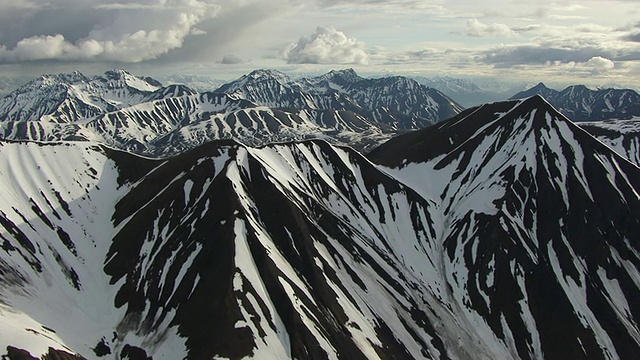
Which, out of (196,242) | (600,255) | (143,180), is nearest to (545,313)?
(600,255)

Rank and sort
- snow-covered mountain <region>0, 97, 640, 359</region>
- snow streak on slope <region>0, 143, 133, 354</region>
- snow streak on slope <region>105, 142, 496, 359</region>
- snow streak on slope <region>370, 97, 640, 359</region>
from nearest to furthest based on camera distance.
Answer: snow streak on slope <region>0, 143, 133, 354</region> < snow streak on slope <region>105, 142, 496, 359</region> < snow-covered mountain <region>0, 97, 640, 359</region> < snow streak on slope <region>370, 97, 640, 359</region>

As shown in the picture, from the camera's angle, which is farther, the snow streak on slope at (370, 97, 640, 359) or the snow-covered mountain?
the snow streak on slope at (370, 97, 640, 359)

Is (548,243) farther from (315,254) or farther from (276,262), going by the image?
(276,262)

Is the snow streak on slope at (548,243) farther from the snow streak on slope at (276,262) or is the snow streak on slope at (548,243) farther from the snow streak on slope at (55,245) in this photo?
the snow streak on slope at (55,245)

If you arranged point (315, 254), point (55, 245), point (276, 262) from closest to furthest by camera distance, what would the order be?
point (276, 262)
point (55, 245)
point (315, 254)

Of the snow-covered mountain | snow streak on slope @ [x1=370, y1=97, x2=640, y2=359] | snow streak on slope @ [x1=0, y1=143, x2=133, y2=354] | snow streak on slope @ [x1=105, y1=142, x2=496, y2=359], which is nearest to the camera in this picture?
snow streak on slope @ [x1=0, y1=143, x2=133, y2=354]

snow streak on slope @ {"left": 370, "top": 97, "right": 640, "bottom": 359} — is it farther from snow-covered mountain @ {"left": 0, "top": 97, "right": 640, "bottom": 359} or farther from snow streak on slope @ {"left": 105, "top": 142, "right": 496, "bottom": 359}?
snow streak on slope @ {"left": 105, "top": 142, "right": 496, "bottom": 359}

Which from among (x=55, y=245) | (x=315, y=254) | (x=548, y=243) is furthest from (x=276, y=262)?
(x=548, y=243)

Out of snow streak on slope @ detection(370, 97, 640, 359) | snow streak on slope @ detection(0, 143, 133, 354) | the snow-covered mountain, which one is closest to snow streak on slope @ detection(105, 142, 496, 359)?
the snow-covered mountain
